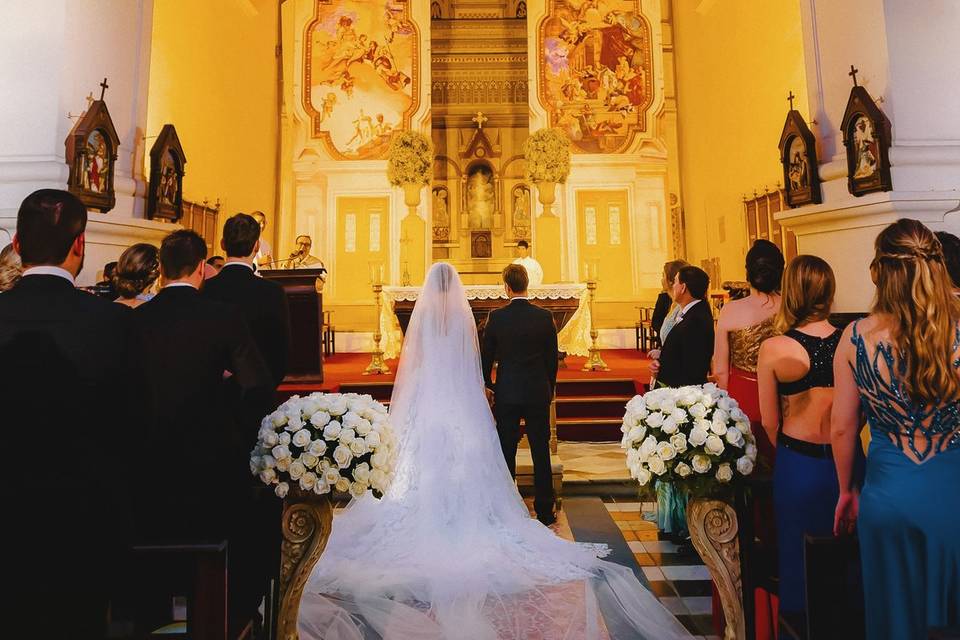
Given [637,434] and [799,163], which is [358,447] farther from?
[799,163]

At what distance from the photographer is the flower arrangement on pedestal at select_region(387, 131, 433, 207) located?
1142 centimetres

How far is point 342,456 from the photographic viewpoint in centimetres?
234

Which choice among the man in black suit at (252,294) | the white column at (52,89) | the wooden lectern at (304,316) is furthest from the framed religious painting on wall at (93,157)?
the man in black suit at (252,294)

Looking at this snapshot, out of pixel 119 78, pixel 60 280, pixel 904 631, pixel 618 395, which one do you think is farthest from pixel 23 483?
pixel 618 395

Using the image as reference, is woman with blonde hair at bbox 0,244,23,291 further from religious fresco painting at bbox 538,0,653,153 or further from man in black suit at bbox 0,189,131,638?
religious fresco painting at bbox 538,0,653,153

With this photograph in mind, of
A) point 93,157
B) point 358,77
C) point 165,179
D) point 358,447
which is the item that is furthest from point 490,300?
point 358,77

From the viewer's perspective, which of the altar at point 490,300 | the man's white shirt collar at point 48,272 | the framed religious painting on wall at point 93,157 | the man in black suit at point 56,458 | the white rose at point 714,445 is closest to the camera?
the man in black suit at point 56,458

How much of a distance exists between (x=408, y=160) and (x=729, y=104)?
6100 mm

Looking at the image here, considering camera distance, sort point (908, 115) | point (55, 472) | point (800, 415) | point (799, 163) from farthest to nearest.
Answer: point (799, 163), point (908, 115), point (800, 415), point (55, 472)

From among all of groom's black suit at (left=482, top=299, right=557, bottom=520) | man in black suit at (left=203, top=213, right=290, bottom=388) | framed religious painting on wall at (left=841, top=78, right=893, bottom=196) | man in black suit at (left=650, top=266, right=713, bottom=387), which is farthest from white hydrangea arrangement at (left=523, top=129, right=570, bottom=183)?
man in black suit at (left=203, top=213, right=290, bottom=388)

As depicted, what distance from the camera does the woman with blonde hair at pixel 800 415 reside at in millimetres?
2131

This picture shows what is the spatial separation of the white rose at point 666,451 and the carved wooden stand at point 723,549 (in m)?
0.25

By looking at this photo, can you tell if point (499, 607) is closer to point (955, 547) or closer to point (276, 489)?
point (276, 489)

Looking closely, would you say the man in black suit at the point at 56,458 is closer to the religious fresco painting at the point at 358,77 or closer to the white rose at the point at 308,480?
the white rose at the point at 308,480
